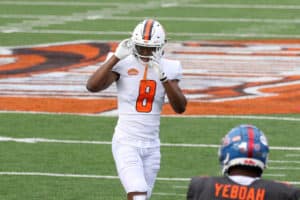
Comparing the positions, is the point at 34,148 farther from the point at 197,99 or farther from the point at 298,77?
the point at 298,77

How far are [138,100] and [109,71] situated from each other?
29 cm

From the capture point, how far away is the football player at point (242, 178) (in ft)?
19.7

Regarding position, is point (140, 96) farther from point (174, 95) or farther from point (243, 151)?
point (243, 151)

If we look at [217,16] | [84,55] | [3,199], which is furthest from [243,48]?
[3,199]

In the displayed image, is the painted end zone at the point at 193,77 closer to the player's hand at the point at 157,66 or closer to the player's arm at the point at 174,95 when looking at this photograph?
the player's arm at the point at 174,95

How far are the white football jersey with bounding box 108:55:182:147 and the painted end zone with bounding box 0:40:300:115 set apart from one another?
21.6ft

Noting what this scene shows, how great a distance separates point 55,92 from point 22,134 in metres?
3.03

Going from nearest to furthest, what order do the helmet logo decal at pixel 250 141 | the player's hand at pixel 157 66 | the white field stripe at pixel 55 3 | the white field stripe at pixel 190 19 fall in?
the helmet logo decal at pixel 250 141 → the player's hand at pixel 157 66 → the white field stripe at pixel 190 19 → the white field stripe at pixel 55 3

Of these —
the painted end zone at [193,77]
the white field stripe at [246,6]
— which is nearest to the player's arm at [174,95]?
the painted end zone at [193,77]

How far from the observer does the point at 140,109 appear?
30.2ft

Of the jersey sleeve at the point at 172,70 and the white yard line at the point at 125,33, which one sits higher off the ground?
the white yard line at the point at 125,33

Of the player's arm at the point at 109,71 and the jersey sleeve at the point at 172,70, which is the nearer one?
the player's arm at the point at 109,71

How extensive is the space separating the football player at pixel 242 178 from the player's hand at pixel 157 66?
2892 mm

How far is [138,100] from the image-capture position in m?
9.22
